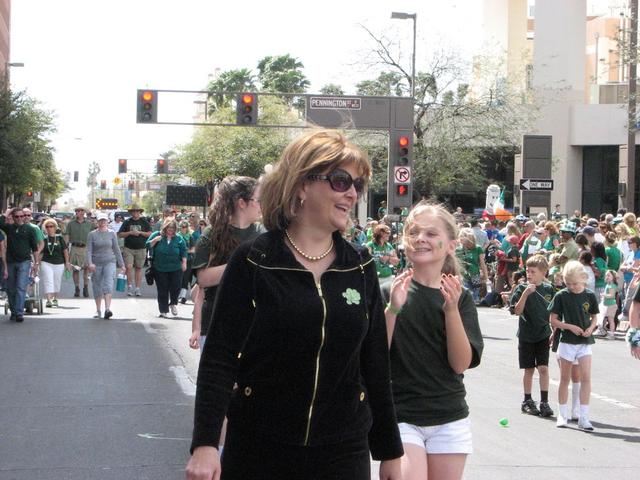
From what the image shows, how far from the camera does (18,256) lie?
1761cm

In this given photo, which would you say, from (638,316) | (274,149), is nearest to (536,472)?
(638,316)

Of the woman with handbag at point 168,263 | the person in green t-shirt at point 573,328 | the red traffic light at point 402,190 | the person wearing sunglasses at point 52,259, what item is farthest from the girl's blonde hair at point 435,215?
the red traffic light at point 402,190

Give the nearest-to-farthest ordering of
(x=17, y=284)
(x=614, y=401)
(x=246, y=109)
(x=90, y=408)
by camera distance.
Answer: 1. (x=90, y=408)
2. (x=614, y=401)
3. (x=17, y=284)
4. (x=246, y=109)

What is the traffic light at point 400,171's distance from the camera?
28281 millimetres

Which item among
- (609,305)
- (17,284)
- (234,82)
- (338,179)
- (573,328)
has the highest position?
(234,82)

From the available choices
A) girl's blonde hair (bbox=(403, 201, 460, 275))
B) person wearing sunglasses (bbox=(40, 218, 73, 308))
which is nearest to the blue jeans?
person wearing sunglasses (bbox=(40, 218, 73, 308))

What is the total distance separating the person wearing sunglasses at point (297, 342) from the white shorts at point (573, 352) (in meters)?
6.20

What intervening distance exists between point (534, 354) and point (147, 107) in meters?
22.3

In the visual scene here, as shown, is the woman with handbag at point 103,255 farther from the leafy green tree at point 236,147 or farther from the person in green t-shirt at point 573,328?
the leafy green tree at point 236,147

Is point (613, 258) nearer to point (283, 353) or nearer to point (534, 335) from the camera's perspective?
point (534, 335)

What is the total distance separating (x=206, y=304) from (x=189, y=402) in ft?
12.8

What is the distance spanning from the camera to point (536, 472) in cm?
727

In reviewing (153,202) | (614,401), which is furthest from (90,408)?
(153,202)

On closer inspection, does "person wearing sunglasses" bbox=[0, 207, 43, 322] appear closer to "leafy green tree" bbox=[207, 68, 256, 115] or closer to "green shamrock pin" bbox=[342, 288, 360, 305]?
"green shamrock pin" bbox=[342, 288, 360, 305]
